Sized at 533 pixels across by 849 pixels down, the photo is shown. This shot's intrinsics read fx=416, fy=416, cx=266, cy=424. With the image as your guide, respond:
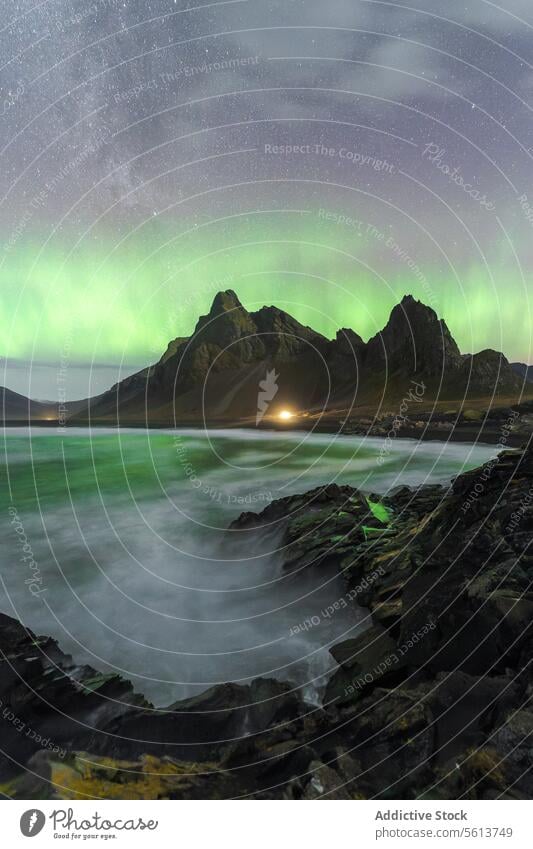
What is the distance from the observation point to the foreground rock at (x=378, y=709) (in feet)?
16.7

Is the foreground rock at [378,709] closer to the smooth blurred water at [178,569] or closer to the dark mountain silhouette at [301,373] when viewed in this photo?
the smooth blurred water at [178,569]

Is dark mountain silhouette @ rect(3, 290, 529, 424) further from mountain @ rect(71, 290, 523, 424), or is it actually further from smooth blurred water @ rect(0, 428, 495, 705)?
smooth blurred water @ rect(0, 428, 495, 705)

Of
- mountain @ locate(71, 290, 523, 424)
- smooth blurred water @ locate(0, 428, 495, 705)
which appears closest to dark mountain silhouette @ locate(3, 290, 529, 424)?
mountain @ locate(71, 290, 523, 424)

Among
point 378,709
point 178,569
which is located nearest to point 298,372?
point 178,569

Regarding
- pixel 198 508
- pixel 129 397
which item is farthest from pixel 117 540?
pixel 129 397

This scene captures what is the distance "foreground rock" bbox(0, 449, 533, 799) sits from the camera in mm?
5086

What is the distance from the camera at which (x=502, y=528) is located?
8977mm

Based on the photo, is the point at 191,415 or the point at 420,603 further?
the point at 191,415

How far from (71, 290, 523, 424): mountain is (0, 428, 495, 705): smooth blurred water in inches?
1554

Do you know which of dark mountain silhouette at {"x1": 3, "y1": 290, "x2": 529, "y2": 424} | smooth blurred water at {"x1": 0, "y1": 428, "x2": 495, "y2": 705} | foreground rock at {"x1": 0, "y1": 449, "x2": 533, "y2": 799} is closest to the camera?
foreground rock at {"x1": 0, "y1": 449, "x2": 533, "y2": 799}

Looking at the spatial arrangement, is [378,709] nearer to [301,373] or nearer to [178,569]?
[178,569]

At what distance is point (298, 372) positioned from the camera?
108 meters
